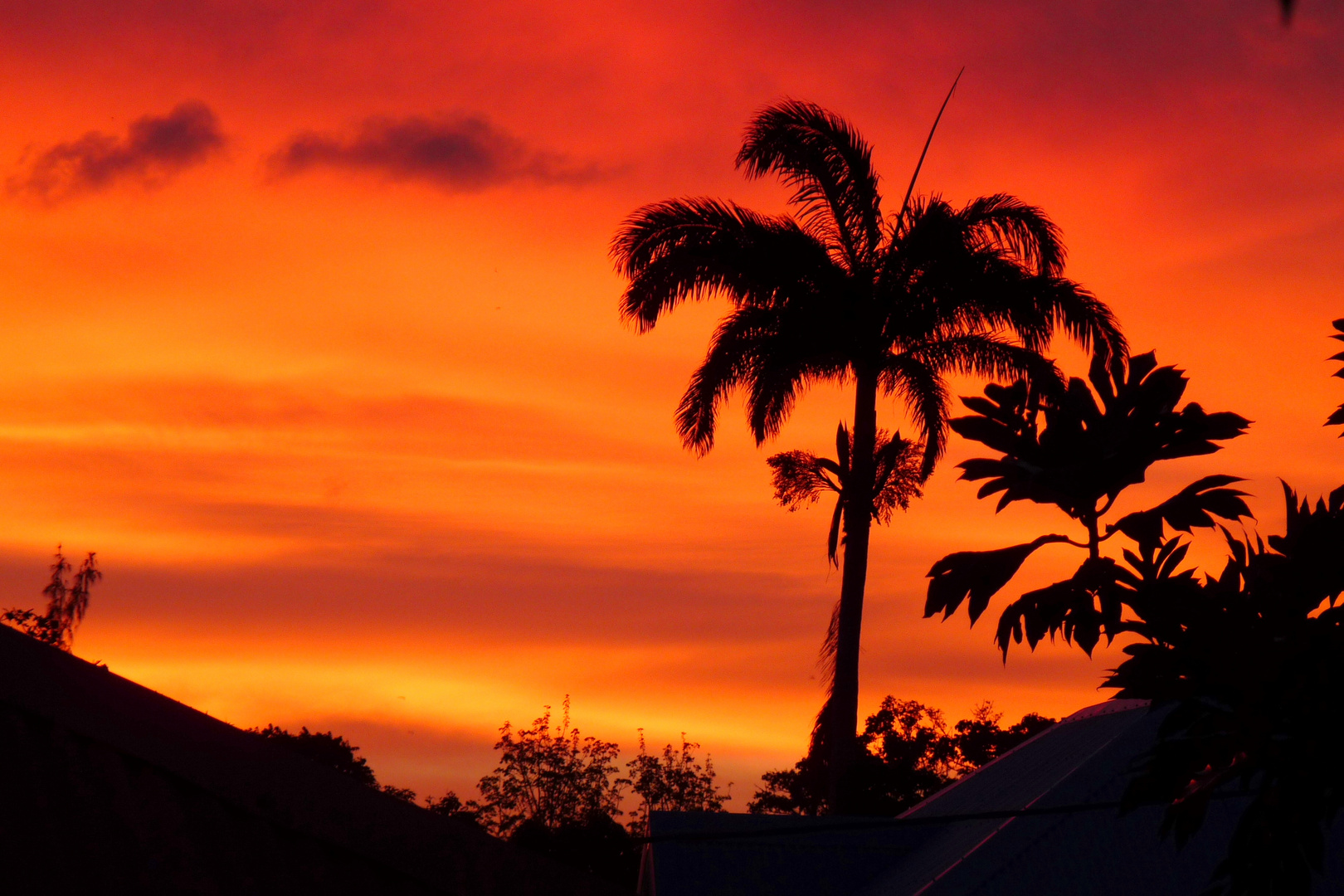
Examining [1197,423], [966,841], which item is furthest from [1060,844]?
[1197,423]

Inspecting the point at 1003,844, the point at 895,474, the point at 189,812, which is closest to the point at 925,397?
the point at 895,474

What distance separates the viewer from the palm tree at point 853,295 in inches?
955

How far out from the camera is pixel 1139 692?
7.96m

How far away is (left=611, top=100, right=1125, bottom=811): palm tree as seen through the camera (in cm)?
2425

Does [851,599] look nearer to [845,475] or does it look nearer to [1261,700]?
[845,475]

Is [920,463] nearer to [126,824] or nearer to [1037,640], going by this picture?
[1037,640]

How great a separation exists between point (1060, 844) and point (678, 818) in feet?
24.8

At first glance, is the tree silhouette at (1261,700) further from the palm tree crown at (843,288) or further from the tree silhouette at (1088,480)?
the palm tree crown at (843,288)

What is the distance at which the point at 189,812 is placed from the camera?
12.8 feet

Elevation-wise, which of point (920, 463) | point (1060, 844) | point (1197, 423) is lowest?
point (1060, 844)

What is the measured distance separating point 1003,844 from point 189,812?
34.6 feet

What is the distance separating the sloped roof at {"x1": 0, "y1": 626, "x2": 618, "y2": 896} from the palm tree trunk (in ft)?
64.8

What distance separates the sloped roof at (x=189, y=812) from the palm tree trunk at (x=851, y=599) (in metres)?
19.7

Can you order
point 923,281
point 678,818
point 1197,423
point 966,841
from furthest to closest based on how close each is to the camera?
point 923,281
point 678,818
point 966,841
point 1197,423
